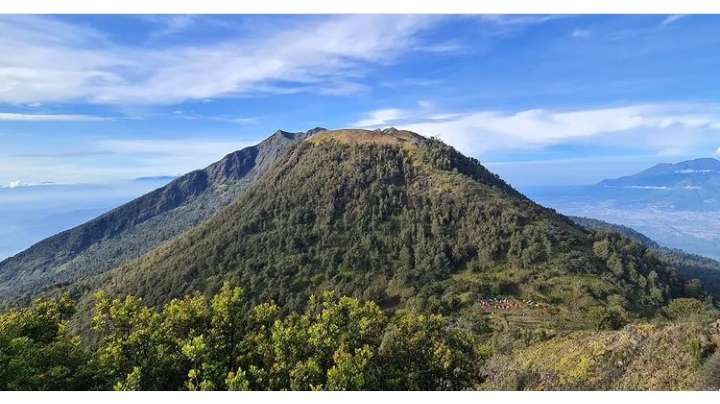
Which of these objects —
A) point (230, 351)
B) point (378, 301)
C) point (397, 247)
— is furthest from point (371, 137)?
point (230, 351)

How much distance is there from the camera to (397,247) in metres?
90.1

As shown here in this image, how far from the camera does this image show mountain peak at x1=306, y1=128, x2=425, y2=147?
116375mm

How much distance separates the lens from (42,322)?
1509 centimetres

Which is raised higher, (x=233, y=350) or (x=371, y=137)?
(x=371, y=137)

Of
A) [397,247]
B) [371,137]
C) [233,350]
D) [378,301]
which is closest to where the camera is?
[233,350]

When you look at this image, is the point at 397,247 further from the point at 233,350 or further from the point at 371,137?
the point at 233,350

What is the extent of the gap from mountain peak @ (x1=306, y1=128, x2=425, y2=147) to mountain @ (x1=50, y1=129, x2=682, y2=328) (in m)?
0.43

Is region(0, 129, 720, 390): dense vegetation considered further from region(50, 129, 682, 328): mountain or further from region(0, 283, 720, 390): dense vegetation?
region(50, 129, 682, 328): mountain

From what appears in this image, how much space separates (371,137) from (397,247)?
119 ft

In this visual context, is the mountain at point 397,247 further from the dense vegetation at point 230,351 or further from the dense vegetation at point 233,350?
the dense vegetation at point 230,351

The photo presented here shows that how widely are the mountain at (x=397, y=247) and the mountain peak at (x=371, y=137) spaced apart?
43 centimetres

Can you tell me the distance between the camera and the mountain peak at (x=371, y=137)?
116375 mm

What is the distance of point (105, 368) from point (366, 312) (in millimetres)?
6294
